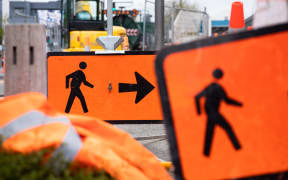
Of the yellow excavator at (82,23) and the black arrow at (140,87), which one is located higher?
the yellow excavator at (82,23)

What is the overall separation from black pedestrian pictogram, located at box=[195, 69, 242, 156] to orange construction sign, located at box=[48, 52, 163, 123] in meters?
4.51

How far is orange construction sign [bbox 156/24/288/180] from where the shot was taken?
2543 mm

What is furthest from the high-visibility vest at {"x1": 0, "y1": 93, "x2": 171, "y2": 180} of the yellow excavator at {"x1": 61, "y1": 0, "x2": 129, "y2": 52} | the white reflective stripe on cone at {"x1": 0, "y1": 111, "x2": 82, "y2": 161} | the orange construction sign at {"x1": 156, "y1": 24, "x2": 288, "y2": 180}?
the yellow excavator at {"x1": 61, "y1": 0, "x2": 129, "y2": 52}

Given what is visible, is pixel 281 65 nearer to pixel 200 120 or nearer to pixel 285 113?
pixel 285 113

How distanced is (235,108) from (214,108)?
0.10m

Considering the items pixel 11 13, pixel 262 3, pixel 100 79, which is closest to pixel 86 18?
pixel 100 79

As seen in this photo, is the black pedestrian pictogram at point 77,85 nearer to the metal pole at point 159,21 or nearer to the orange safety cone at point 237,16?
the orange safety cone at point 237,16

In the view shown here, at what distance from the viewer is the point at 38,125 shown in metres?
2.78

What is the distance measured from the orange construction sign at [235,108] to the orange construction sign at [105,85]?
4.49 m

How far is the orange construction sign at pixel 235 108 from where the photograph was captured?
254 centimetres

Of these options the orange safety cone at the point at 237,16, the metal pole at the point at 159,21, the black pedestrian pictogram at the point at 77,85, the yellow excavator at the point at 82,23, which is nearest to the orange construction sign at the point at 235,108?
the black pedestrian pictogram at the point at 77,85

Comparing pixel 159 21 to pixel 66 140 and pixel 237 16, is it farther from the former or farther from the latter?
pixel 66 140

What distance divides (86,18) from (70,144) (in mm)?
17826

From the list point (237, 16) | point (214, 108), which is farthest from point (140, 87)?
point (214, 108)
